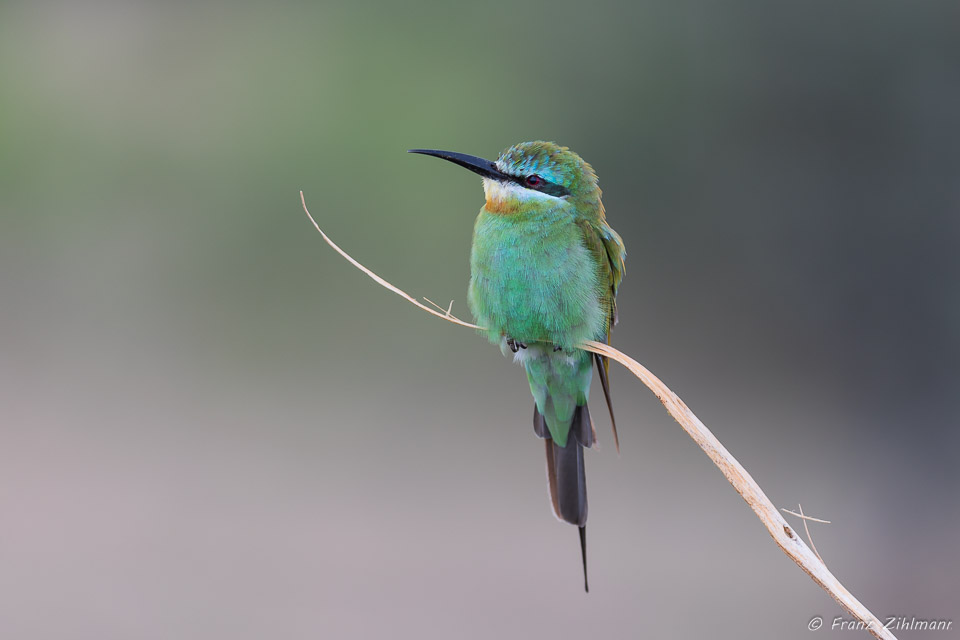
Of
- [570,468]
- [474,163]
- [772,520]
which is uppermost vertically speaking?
[474,163]

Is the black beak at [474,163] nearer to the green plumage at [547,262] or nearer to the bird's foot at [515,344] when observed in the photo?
the green plumage at [547,262]

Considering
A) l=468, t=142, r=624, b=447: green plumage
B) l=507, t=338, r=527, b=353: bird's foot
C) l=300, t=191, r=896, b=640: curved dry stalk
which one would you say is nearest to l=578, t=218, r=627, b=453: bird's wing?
l=468, t=142, r=624, b=447: green plumage

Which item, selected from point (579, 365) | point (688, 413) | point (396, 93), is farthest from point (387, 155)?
point (688, 413)

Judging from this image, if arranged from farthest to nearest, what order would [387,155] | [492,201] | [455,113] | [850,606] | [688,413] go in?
[387,155]
[455,113]
[492,201]
[688,413]
[850,606]

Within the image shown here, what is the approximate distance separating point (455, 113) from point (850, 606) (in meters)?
2.74

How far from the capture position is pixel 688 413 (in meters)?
0.76

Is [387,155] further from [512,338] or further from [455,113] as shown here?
[512,338]

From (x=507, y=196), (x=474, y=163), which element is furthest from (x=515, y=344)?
(x=474, y=163)

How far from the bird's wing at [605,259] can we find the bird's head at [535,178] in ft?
0.14

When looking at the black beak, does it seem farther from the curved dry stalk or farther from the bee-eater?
the curved dry stalk

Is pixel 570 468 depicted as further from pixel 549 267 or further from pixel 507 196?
pixel 507 196

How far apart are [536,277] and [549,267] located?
0.08ft

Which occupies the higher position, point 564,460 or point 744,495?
point 564,460

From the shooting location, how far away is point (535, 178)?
1103 mm
